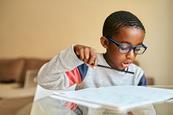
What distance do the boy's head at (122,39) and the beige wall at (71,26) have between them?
4.20ft

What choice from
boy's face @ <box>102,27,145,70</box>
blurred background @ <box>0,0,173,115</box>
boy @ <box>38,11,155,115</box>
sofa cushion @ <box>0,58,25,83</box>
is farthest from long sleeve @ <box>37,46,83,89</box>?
sofa cushion @ <box>0,58,25,83</box>

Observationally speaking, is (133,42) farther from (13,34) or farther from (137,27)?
(13,34)

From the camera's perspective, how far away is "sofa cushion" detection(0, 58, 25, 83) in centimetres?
301

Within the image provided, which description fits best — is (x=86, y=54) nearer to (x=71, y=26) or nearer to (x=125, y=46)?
(x=125, y=46)

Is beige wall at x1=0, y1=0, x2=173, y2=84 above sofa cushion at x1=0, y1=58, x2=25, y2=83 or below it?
above

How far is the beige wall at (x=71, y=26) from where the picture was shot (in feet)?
7.68

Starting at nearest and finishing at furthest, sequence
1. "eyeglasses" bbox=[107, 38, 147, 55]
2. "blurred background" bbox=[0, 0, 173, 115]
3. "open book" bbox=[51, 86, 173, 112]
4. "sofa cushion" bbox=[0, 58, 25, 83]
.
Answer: "open book" bbox=[51, 86, 173, 112] < "eyeglasses" bbox=[107, 38, 147, 55] < "blurred background" bbox=[0, 0, 173, 115] < "sofa cushion" bbox=[0, 58, 25, 83]

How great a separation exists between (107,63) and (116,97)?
0.57 feet

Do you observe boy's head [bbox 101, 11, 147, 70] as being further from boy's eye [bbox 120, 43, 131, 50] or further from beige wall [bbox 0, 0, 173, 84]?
beige wall [bbox 0, 0, 173, 84]

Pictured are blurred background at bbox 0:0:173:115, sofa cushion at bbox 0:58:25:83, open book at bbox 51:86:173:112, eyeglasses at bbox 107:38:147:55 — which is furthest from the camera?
sofa cushion at bbox 0:58:25:83

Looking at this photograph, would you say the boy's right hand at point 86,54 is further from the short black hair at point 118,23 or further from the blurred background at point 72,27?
the blurred background at point 72,27

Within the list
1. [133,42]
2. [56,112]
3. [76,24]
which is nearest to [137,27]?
[133,42]

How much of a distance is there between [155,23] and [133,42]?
69.3 inches

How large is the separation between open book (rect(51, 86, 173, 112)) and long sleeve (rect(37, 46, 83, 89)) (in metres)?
0.06
